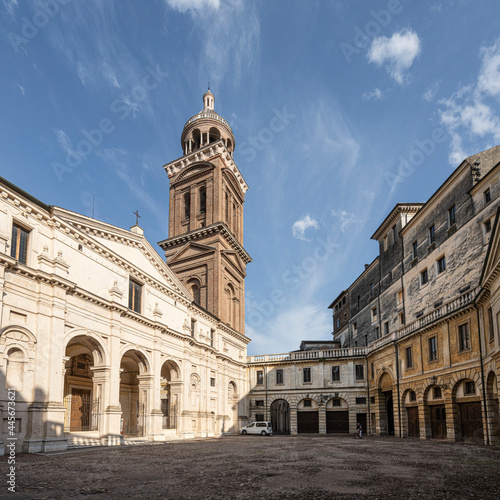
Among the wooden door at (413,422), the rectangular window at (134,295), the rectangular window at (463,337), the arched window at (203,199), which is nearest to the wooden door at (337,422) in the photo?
the wooden door at (413,422)

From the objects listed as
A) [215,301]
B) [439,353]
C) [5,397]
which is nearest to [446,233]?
[439,353]

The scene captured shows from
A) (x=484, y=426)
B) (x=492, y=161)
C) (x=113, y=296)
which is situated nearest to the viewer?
(x=484, y=426)

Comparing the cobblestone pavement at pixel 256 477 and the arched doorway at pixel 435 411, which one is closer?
the cobblestone pavement at pixel 256 477

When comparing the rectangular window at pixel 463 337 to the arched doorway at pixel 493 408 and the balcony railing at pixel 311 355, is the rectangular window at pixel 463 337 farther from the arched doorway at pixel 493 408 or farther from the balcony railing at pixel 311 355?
the balcony railing at pixel 311 355

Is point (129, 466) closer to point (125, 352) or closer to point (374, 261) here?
point (125, 352)

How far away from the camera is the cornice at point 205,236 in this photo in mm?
47594

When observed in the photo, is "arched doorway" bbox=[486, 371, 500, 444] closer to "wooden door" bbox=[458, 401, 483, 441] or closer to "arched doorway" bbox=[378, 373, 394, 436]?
"wooden door" bbox=[458, 401, 483, 441]

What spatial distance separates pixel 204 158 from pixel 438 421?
119 feet

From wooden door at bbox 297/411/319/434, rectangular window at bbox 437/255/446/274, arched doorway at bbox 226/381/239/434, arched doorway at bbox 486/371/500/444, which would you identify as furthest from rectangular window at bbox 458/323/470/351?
arched doorway at bbox 226/381/239/434

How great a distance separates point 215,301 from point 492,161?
91.1 feet

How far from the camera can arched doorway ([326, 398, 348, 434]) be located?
46.8 metres

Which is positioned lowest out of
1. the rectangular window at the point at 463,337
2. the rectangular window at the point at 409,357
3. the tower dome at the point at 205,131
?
the rectangular window at the point at 409,357

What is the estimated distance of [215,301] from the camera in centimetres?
4578

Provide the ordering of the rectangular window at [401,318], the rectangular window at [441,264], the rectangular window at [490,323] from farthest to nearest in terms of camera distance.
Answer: the rectangular window at [401,318] < the rectangular window at [441,264] < the rectangular window at [490,323]
